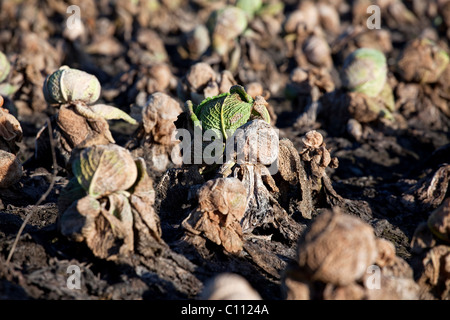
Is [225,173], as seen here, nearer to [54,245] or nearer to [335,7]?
[54,245]

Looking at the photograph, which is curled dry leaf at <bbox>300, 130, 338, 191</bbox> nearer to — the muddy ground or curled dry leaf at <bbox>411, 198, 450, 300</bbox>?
the muddy ground

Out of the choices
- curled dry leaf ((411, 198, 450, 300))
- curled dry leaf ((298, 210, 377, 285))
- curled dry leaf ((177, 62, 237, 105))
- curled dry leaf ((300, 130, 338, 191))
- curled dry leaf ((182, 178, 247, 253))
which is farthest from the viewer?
curled dry leaf ((177, 62, 237, 105))

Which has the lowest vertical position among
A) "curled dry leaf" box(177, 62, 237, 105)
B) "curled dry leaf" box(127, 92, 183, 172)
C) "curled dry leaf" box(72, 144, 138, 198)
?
"curled dry leaf" box(72, 144, 138, 198)

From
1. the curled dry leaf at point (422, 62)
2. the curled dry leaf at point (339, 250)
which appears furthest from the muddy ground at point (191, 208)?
the curled dry leaf at point (339, 250)

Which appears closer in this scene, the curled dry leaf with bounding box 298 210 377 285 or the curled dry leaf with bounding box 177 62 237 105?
the curled dry leaf with bounding box 298 210 377 285

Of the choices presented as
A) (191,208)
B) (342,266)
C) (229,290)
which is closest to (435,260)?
(342,266)

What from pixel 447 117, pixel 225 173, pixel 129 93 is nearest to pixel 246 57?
pixel 129 93

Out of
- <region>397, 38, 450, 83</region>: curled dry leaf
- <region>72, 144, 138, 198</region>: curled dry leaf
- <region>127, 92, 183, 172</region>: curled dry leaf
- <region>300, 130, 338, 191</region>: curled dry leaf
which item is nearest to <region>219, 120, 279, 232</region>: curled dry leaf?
<region>300, 130, 338, 191</region>: curled dry leaf

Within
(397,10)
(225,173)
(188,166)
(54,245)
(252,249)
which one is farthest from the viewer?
(397,10)
